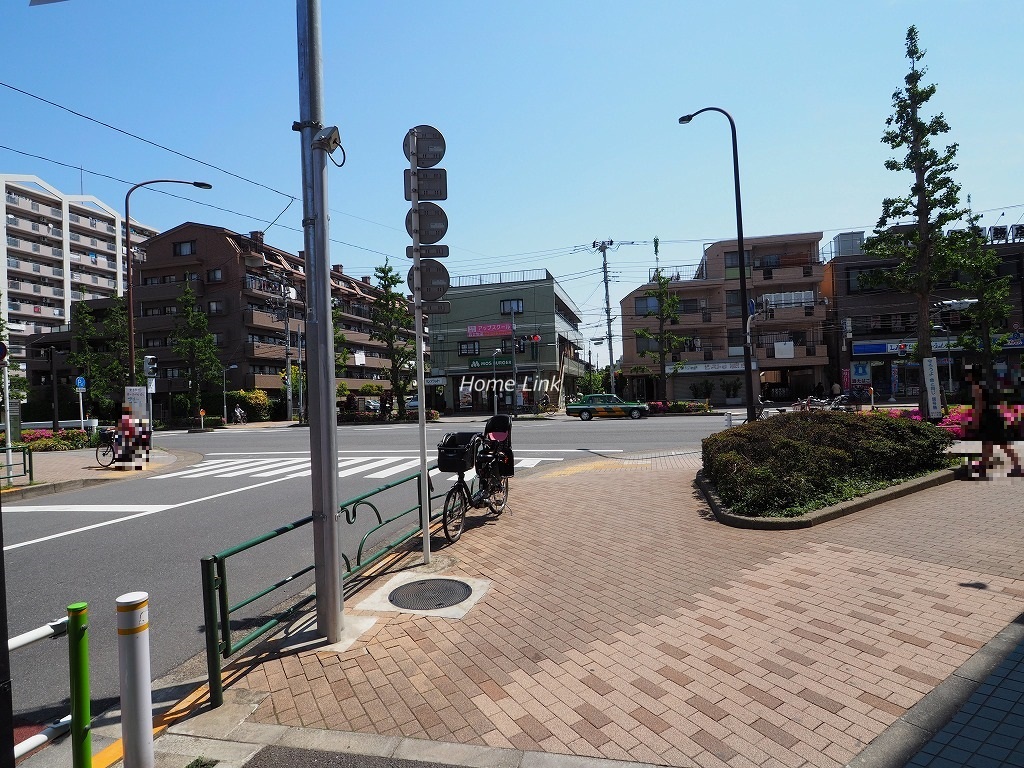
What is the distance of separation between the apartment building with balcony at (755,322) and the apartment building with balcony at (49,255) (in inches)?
2042

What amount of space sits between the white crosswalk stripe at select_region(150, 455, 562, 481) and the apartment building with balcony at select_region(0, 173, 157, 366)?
4539 cm

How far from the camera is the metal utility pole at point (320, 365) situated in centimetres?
390

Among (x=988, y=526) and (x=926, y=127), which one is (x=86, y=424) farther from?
(x=926, y=127)

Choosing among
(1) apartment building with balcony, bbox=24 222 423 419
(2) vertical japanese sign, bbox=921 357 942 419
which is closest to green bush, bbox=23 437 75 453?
(1) apartment building with balcony, bbox=24 222 423 419

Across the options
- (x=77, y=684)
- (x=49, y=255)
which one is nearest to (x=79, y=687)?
(x=77, y=684)

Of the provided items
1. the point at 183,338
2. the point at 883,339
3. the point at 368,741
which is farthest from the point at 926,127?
the point at 183,338

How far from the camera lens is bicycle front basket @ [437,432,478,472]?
6.49 m

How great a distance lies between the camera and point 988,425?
901cm

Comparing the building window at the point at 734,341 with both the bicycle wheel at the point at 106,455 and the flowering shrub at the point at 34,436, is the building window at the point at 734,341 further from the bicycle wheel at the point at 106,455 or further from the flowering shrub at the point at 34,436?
the flowering shrub at the point at 34,436

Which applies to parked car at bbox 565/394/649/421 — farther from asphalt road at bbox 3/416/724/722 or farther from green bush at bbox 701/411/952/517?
green bush at bbox 701/411/952/517

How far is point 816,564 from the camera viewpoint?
201 inches

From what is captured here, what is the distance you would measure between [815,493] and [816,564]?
2.31 m

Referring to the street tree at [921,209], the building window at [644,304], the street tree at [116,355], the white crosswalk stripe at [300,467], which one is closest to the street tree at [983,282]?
the street tree at [921,209]

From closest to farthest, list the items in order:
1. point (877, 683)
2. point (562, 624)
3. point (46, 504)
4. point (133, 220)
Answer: point (877, 683) < point (562, 624) < point (46, 504) < point (133, 220)
